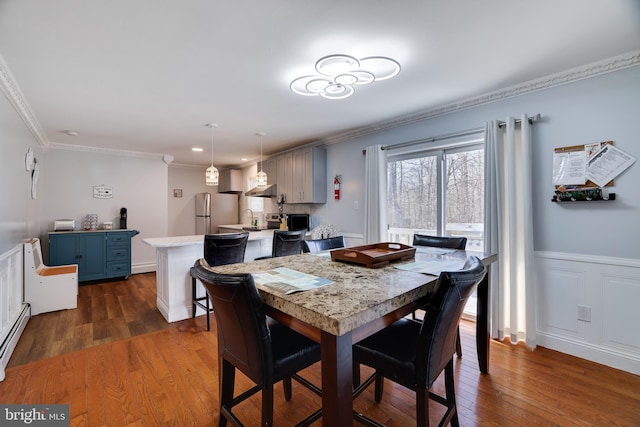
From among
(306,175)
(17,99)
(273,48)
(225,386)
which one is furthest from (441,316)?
(17,99)

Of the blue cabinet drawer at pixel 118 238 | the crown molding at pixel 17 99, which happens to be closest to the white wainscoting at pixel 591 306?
the crown molding at pixel 17 99

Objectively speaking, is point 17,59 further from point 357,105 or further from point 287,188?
point 287,188

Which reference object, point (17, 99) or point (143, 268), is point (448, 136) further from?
point (143, 268)

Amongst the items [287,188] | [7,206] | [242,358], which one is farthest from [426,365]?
[287,188]

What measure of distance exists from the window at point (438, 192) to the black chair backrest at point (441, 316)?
212cm

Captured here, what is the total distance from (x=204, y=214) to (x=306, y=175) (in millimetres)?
3270

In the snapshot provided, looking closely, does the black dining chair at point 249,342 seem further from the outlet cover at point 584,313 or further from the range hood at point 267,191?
the range hood at point 267,191

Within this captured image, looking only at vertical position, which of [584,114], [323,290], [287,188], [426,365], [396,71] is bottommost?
[426,365]

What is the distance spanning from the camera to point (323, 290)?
3.80 feet

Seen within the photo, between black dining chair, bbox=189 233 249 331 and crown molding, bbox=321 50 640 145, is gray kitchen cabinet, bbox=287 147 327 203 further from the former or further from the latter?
black dining chair, bbox=189 233 249 331

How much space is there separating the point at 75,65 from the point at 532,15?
10.7 feet

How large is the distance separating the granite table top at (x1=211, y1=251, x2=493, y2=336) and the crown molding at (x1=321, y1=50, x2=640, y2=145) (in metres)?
2.31

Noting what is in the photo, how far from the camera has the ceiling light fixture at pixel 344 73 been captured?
2.11 meters

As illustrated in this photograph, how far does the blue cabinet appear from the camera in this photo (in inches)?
177
